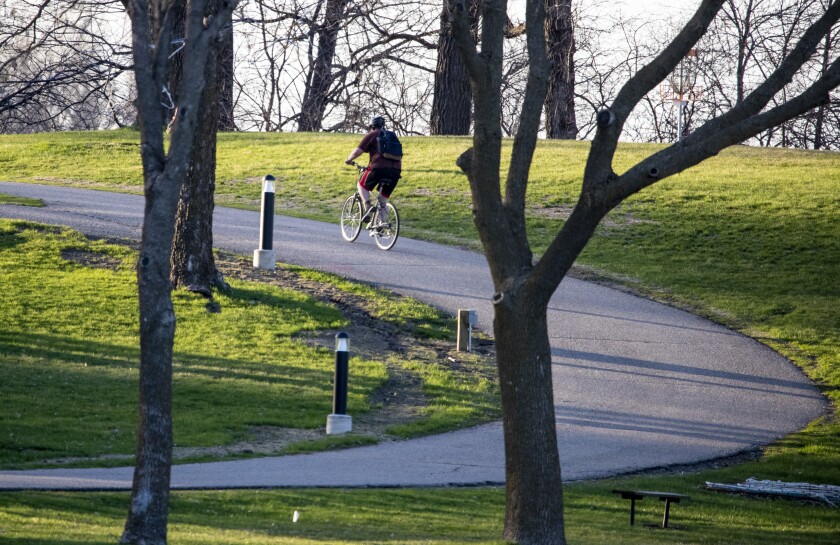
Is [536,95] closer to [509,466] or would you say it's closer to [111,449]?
[509,466]

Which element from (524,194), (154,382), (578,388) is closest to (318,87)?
(578,388)

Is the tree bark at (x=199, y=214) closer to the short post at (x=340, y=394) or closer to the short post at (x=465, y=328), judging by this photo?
the short post at (x=465, y=328)

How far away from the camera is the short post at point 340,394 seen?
10.9m

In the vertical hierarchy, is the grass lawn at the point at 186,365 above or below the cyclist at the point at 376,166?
below

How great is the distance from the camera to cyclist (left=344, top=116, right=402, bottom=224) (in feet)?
58.6

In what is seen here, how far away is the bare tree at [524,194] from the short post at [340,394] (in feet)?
12.1

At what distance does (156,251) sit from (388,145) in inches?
466

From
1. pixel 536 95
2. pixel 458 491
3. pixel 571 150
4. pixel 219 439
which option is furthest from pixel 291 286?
pixel 571 150

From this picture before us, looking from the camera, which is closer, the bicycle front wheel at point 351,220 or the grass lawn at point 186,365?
the grass lawn at point 186,365

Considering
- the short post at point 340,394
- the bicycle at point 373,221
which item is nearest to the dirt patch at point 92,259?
the bicycle at point 373,221

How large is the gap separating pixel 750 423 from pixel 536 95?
20.1ft

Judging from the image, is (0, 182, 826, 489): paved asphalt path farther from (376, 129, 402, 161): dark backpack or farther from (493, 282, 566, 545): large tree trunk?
(493, 282, 566, 545): large tree trunk

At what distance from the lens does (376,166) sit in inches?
Answer: 717

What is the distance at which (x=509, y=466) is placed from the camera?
7.27 metres
